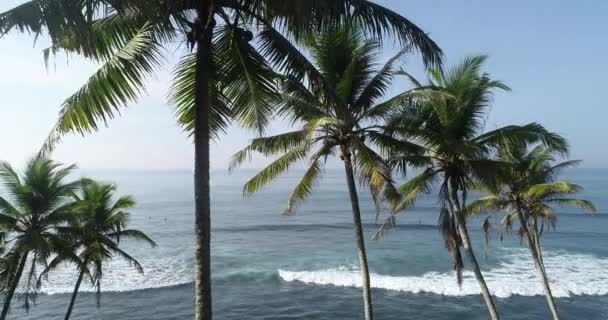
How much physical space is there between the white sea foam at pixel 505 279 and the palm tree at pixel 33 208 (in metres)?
22.0

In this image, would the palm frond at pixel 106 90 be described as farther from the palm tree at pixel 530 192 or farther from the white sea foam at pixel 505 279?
the white sea foam at pixel 505 279

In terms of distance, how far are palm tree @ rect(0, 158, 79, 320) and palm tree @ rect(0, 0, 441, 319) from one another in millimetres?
10386

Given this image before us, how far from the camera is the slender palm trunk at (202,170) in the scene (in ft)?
16.9

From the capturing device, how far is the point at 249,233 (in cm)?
5675

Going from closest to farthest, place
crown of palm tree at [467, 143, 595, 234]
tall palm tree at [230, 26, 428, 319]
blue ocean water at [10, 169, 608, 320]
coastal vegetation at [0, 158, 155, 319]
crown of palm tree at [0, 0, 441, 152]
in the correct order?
crown of palm tree at [0, 0, 441, 152], tall palm tree at [230, 26, 428, 319], coastal vegetation at [0, 158, 155, 319], crown of palm tree at [467, 143, 595, 234], blue ocean water at [10, 169, 608, 320]

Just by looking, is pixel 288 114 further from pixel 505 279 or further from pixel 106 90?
pixel 505 279

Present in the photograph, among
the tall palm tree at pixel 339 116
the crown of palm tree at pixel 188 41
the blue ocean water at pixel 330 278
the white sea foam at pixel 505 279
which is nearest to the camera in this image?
the crown of palm tree at pixel 188 41

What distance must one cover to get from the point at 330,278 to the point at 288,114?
26.0m

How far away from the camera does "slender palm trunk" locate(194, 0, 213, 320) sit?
514cm

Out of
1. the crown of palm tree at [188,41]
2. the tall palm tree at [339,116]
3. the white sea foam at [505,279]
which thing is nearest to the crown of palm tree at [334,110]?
the tall palm tree at [339,116]

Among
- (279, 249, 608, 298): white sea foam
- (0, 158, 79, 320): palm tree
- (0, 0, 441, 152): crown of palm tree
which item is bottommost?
(279, 249, 608, 298): white sea foam

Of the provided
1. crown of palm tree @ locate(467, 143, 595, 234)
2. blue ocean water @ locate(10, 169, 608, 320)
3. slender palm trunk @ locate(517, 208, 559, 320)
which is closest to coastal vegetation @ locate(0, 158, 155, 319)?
blue ocean water @ locate(10, 169, 608, 320)

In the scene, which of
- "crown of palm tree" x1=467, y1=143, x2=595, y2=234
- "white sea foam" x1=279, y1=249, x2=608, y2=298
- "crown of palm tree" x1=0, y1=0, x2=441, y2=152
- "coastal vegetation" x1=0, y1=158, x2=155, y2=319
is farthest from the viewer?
"white sea foam" x1=279, y1=249, x2=608, y2=298

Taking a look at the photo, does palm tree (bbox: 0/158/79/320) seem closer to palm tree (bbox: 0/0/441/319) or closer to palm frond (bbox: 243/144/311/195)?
palm frond (bbox: 243/144/311/195)
